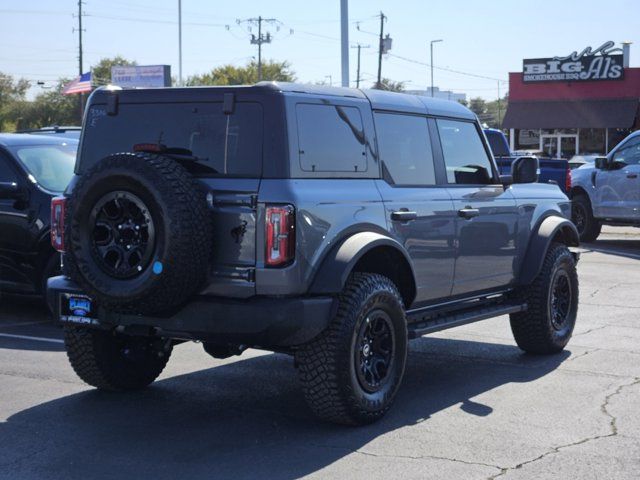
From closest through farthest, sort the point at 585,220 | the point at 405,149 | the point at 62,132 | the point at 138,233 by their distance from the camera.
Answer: the point at 138,233
the point at 405,149
the point at 62,132
the point at 585,220

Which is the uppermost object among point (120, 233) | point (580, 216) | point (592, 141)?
point (592, 141)

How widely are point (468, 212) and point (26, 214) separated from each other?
462cm

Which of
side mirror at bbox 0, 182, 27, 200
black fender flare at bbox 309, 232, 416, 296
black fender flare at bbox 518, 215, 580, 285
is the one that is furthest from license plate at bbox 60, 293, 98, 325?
side mirror at bbox 0, 182, 27, 200

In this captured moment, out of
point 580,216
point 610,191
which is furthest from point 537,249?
point 580,216

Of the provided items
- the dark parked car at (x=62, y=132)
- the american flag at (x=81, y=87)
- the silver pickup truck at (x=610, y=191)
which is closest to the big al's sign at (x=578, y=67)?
the american flag at (x=81, y=87)

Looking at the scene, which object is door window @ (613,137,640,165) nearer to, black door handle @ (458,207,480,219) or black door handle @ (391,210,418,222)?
black door handle @ (458,207,480,219)

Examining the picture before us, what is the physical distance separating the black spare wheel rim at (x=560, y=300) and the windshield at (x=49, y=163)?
479 centimetres

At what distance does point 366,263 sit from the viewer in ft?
21.0

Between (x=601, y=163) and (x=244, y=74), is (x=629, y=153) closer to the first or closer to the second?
(x=601, y=163)

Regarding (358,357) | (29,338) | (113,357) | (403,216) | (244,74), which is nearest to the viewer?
(358,357)

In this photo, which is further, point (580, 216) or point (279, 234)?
point (580, 216)

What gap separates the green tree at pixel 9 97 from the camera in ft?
314

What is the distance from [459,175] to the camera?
7.56 m

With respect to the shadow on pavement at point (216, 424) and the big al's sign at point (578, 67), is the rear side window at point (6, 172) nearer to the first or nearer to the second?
the shadow on pavement at point (216, 424)
